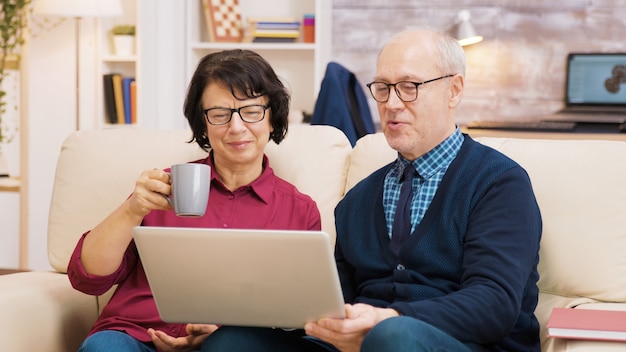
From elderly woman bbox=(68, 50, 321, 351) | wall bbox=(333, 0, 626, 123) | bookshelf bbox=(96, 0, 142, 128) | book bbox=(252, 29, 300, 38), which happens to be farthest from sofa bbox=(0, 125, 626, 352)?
wall bbox=(333, 0, 626, 123)

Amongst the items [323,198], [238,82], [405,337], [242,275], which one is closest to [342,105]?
[323,198]

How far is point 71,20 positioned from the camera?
4.50 meters

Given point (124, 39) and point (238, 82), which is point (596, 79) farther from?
point (238, 82)

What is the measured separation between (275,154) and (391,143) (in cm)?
40

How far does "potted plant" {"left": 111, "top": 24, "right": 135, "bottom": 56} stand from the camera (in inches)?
177

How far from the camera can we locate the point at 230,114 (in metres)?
2.02

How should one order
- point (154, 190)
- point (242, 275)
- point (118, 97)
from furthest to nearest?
point (118, 97) < point (154, 190) < point (242, 275)

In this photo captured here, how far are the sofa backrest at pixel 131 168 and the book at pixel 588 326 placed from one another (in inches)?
29.8

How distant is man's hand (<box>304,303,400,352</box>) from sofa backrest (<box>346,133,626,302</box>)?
0.55 meters

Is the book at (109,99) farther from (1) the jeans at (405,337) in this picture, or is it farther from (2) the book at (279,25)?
(1) the jeans at (405,337)

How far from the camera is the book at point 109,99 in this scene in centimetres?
455

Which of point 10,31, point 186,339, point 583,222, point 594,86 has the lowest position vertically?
point 186,339

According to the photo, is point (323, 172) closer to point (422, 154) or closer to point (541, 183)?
point (422, 154)

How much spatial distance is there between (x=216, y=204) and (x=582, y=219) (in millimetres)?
829
